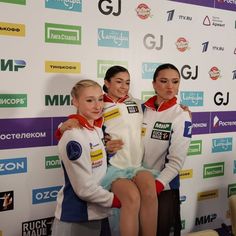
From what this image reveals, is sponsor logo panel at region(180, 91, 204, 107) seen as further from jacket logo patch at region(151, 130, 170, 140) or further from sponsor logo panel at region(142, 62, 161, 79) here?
jacket logo patch at region(151, 130, 170, 140)

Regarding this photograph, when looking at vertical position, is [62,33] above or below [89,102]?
above

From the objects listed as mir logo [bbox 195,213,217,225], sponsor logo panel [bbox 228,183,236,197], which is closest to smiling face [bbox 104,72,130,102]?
mir logo [bbox 195,213,217,225]

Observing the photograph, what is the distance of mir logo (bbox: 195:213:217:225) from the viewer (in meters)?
3.30

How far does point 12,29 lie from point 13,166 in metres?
0.87

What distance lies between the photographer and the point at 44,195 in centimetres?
251

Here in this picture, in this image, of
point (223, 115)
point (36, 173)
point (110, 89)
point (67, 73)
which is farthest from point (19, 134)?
point (223, 115)

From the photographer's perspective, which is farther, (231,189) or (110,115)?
(231,189)

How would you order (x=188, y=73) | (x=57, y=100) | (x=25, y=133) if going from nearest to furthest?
(x=25, y=133) → (x=57, y=100) → (x=188, y=73)

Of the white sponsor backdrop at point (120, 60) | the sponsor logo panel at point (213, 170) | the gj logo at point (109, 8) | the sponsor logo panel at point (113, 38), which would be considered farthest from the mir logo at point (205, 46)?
the sponsor logo panel at point (213, 170)

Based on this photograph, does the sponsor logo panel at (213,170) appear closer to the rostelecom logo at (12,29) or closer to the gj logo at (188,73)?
the gj logo at (188,73)

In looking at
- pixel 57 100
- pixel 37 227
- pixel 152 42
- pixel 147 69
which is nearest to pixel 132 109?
pixel 57 100

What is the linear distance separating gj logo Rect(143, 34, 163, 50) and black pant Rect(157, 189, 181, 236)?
4.07 ft

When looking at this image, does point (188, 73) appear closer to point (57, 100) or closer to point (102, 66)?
point (102, 66)

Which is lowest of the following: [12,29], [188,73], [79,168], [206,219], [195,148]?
[206,219]
